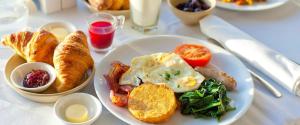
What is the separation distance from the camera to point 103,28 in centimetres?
121

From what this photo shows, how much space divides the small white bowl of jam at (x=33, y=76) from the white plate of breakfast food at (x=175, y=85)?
0.39 ft

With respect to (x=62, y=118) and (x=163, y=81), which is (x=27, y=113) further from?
(x=163, y=81)

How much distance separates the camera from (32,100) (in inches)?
41.0

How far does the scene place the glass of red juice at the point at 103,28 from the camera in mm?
1214

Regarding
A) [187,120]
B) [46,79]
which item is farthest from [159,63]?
[46,79]

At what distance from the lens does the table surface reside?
40.1 inches

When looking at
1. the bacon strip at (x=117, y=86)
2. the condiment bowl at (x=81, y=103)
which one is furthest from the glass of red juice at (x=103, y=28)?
the condiment bowl at (x=81, y=103)

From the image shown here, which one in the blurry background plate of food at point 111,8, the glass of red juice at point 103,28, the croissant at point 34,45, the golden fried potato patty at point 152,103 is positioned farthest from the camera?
the blurry background plate of food at point 111,8

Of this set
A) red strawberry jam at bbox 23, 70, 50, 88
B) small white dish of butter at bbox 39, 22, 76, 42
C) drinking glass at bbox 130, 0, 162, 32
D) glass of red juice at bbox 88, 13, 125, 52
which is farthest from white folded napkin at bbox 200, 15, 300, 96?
red strawberry jam at bbox 23, 70, 50, 88

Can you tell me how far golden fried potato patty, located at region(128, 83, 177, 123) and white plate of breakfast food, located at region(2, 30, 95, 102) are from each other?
0.48 feet

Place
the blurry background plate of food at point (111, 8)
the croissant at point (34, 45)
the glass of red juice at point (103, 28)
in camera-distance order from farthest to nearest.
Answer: the blurry background plate of food at point (111, 8)
the glass of red juice at point (103, 28)
the croissant at point (34, 45)

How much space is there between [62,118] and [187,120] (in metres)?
0.29

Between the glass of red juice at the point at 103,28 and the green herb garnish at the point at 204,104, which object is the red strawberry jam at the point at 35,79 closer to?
the glass of red juice at the point at 103,28

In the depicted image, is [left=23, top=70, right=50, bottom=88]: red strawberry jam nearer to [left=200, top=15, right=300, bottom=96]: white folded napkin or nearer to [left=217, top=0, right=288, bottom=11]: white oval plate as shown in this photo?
[left=200, top=15, right=300, bottom=96]: white folded napkin
